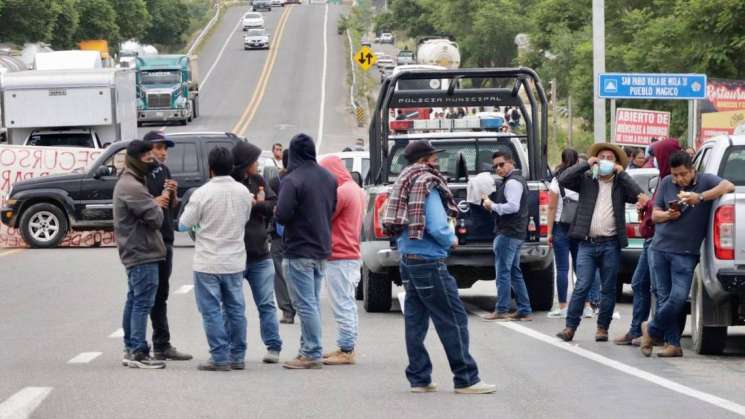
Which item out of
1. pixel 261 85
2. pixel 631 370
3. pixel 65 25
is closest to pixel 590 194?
pixel 631 370

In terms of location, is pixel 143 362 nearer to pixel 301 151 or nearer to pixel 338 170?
pixel 301 151

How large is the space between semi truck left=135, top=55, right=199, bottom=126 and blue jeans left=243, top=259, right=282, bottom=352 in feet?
182

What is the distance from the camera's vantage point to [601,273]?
13898 millimetres

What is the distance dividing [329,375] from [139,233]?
179 centimetres

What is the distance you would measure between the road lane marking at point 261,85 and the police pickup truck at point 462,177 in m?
51.7

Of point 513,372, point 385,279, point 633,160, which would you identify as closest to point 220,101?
point 633,160

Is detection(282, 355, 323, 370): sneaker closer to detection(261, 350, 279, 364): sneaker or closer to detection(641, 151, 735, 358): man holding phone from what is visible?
detection(261, 350, 279, 364): sneaker

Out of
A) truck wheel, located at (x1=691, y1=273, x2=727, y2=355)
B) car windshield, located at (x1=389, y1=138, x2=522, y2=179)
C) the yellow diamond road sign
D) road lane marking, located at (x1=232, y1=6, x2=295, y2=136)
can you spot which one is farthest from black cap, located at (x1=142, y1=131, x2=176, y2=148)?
road lane marking, located at (x1=232, y1=6, x2=295, y2=136)

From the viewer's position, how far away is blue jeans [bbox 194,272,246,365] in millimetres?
11992

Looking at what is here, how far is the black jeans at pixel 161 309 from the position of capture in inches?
493

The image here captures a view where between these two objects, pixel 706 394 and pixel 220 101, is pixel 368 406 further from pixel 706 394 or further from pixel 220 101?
pixel 220 101

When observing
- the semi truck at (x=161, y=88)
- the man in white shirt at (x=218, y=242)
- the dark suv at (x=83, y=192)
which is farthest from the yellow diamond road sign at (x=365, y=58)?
the man in white shirt at (x=218, y=242)

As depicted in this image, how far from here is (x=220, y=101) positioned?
87.0 metres

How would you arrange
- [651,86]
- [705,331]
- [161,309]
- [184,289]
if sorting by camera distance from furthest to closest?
[651,86], [184,289], [705,331], [161,309]
